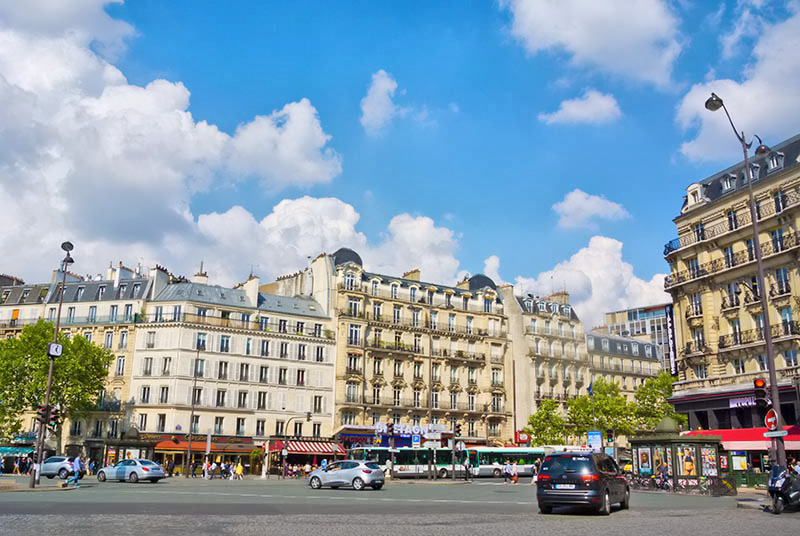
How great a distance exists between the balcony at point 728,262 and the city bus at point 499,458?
63.7 feet

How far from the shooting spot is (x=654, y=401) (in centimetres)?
6488

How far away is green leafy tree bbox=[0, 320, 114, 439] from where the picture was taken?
2021 inches

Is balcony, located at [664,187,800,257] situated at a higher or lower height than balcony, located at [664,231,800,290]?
higher

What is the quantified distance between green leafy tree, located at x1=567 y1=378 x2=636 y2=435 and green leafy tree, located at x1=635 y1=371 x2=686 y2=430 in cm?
120

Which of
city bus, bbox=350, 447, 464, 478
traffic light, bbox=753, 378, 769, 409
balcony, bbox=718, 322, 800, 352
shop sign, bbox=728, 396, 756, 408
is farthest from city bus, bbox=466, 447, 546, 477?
traffic light, bbox=753, 378, 769, 409

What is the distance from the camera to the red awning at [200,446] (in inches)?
2147

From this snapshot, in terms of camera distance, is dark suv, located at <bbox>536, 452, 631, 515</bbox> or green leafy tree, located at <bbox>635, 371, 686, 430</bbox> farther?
green leafy tree, located at <bbox>635, 371, 686, 430</bbox>

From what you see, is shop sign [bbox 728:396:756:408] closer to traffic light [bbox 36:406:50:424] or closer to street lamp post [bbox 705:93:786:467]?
street lamp post [bbox 705:93:786:467]

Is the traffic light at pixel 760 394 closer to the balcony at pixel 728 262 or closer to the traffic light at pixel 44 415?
the balcony at pixel 728 262

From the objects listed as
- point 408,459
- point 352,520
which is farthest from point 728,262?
point 352,520

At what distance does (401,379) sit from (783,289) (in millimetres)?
36017

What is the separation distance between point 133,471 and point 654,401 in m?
45.8

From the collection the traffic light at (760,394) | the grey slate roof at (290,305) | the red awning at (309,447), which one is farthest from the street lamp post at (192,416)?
Result: the traffic light at (760,394)

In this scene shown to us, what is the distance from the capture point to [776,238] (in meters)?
38.9
